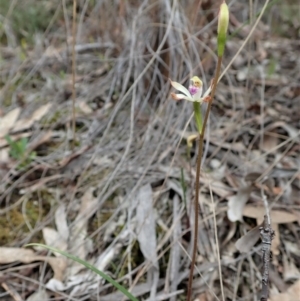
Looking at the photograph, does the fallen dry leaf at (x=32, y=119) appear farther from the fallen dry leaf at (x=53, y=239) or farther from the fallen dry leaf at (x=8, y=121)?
the fallen dry leaf at (x=53, y=239)

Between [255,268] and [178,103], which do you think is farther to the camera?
[178,103]

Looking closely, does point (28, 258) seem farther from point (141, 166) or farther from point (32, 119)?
point (32, 119)

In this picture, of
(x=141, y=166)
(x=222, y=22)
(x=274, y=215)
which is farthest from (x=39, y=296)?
(x=222, y=22)

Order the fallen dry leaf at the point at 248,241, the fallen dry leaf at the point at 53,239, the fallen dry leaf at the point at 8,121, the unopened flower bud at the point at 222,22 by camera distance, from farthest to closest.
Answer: the fallen dry leaf at the point at 8,121
the fallen dry leaf at the point at 53,239
the fallen dry leaf at the point at 248,241
the unopened flower bud at the point at 222,22

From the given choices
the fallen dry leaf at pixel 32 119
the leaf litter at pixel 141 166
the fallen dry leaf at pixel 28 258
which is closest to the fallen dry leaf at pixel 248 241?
the leaf litter at pixel 141 166

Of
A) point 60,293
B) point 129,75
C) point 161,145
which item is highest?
point 129,75

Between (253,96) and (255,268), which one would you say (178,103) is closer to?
(253,96)

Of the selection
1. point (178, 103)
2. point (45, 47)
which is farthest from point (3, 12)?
point (178, 103)

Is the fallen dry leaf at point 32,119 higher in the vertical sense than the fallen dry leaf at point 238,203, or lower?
higher
